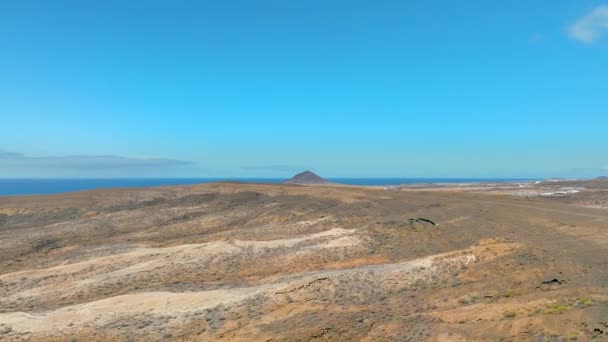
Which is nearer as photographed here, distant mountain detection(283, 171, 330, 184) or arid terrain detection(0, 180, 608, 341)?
arid terrain detection(0, 180, 608, 341)

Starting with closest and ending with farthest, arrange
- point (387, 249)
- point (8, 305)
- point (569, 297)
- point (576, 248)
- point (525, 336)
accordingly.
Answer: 1. point (525, 336)
2. point (569, 297)
3. point (8, 305)
4. point (576, 248)
5. point (387, 249)

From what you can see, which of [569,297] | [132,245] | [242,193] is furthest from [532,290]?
[242,193]

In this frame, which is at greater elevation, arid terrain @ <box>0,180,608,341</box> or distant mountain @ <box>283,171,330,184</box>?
distant mountain @ <box>283,171,330,184</box>

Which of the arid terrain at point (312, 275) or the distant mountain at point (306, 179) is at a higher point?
the distant mountain at point (306, 179)

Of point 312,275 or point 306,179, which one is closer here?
point 312,275

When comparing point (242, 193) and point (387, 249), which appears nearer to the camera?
point (387, 249)

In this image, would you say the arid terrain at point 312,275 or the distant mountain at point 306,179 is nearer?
the arid terrain at point 312,275

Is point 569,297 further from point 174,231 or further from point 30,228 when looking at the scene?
point 30,228

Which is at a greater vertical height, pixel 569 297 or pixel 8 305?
pixel 569 297
